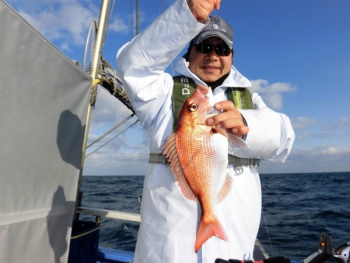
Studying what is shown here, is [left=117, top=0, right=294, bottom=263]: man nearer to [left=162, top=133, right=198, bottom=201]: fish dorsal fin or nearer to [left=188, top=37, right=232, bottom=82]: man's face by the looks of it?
[left=162, top=133, right=198, bottom=201]: fish dorsal fin

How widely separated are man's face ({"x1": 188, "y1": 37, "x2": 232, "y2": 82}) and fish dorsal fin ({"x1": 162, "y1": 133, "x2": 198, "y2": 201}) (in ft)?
2.10

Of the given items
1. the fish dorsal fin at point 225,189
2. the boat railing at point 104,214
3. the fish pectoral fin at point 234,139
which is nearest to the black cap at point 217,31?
the fish pectoral fin at point 234,139

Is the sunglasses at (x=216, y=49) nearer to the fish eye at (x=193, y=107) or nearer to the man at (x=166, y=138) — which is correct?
the man at (x=166, y=138)

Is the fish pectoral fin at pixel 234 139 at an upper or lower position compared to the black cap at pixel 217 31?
lower

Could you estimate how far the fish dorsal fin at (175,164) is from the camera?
1565mm

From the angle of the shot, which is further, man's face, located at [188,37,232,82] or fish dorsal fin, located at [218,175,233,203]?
man's face, located at [188,37,232,82]

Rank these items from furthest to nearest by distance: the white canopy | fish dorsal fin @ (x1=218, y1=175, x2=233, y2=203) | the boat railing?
the boat railing < the white canopy < fish dorsal fin @ (x1=218, y1=175, x2=233, y2=203)

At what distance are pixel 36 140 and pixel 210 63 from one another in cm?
143

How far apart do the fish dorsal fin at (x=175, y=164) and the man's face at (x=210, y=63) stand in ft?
2.10

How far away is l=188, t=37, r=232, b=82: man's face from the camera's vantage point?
191cm

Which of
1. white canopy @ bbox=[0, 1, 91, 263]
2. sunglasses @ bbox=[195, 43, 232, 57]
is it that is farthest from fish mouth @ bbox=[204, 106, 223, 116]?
white canopy @ bbox=[0, 1, 91, 263]

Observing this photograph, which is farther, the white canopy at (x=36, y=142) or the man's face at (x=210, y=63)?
the man's face at (x=210, y=63)

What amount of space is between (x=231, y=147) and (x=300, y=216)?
11.3 m

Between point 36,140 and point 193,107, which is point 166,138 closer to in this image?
point 193,107
